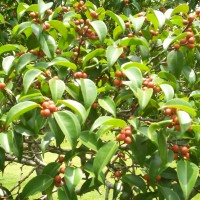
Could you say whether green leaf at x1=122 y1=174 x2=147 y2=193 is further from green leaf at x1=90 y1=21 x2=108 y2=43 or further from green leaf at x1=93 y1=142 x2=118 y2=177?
green leaf at x1=90 y1=21 x2=108 y2=43

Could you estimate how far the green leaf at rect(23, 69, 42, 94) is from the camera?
178 cm

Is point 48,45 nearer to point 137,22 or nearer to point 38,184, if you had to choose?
point 137,22

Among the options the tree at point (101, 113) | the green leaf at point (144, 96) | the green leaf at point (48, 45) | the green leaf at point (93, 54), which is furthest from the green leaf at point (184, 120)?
the green leaf at point (48, 45)

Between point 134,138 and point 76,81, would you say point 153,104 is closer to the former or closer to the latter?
point 134,138

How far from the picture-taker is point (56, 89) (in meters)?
1.74

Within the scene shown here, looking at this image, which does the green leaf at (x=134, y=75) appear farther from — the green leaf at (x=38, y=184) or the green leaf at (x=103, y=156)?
the green leaf at (x=38, y=184)

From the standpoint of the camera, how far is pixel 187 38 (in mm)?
2219

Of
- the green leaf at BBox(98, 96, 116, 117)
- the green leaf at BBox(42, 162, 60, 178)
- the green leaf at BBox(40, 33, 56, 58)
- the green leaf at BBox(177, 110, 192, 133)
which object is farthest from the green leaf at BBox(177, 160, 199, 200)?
the green leaf at BBox(40, 33, 56, 58)

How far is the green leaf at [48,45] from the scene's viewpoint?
7.08ft

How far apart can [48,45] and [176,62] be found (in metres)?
0.77

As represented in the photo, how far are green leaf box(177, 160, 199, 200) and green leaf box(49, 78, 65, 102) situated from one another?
65 cm

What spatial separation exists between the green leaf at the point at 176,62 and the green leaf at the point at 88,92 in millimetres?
599

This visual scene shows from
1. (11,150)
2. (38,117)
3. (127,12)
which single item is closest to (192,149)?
(38,117)

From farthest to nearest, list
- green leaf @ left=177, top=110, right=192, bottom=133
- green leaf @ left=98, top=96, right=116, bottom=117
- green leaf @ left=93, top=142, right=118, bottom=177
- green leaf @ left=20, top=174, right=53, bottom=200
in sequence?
1. green leaf @ left=98, top=96, right=116, bottom=117
2. green leaf @ left=20, top=174, right=53, bottom=200
3. green leaf @ left=93, top=142, right=118, bottom=177
4. green leaf @ left=177, top=110, right=192, bottom=133
